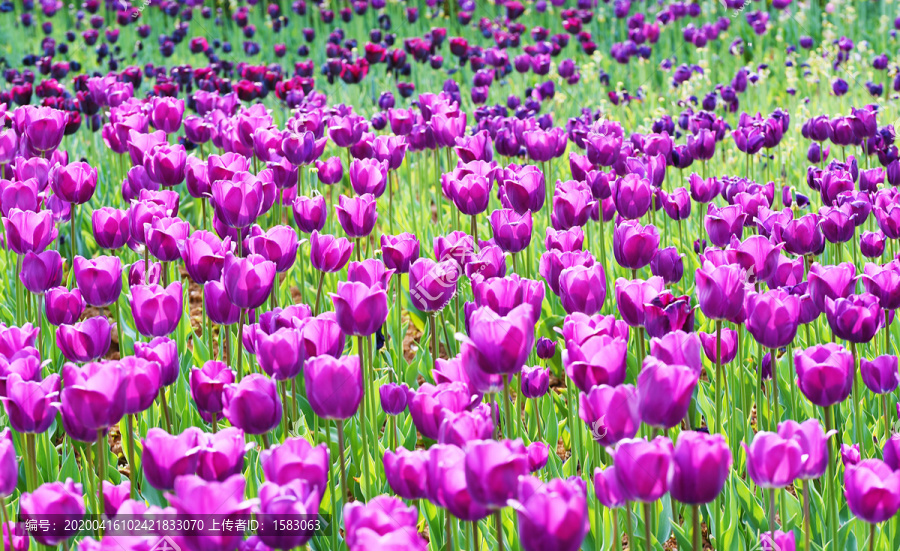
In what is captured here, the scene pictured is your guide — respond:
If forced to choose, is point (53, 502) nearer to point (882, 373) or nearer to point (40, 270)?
point (40, 270)

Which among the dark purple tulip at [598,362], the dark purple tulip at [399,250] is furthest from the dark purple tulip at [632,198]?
the dark purple tulip at [598,362]

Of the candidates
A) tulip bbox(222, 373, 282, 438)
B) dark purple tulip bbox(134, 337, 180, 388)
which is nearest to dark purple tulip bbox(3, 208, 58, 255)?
dark purple tulip bbox(134, 337, 180, 388)

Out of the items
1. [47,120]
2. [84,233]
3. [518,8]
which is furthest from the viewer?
[518,8]

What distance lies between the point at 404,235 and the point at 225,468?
1.34m

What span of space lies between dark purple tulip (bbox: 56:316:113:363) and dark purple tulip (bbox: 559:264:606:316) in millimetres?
1160

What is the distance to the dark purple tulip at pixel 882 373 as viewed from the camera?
2.43 metres

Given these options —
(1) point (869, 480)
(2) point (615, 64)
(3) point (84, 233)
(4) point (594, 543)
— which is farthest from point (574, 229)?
(2) point (615, 64)

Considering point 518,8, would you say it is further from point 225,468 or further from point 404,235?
point 225,468

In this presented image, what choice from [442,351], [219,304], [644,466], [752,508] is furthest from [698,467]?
[442,351]

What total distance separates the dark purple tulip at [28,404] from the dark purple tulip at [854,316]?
1.82 metres

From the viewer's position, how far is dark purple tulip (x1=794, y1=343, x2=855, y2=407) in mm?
2023

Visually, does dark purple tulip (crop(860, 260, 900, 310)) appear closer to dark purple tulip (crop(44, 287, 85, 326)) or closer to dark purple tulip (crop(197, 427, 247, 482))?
dark purple tulip (crop(197, 427, 247, 482))

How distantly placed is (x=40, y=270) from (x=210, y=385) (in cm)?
105

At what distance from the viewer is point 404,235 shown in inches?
116
